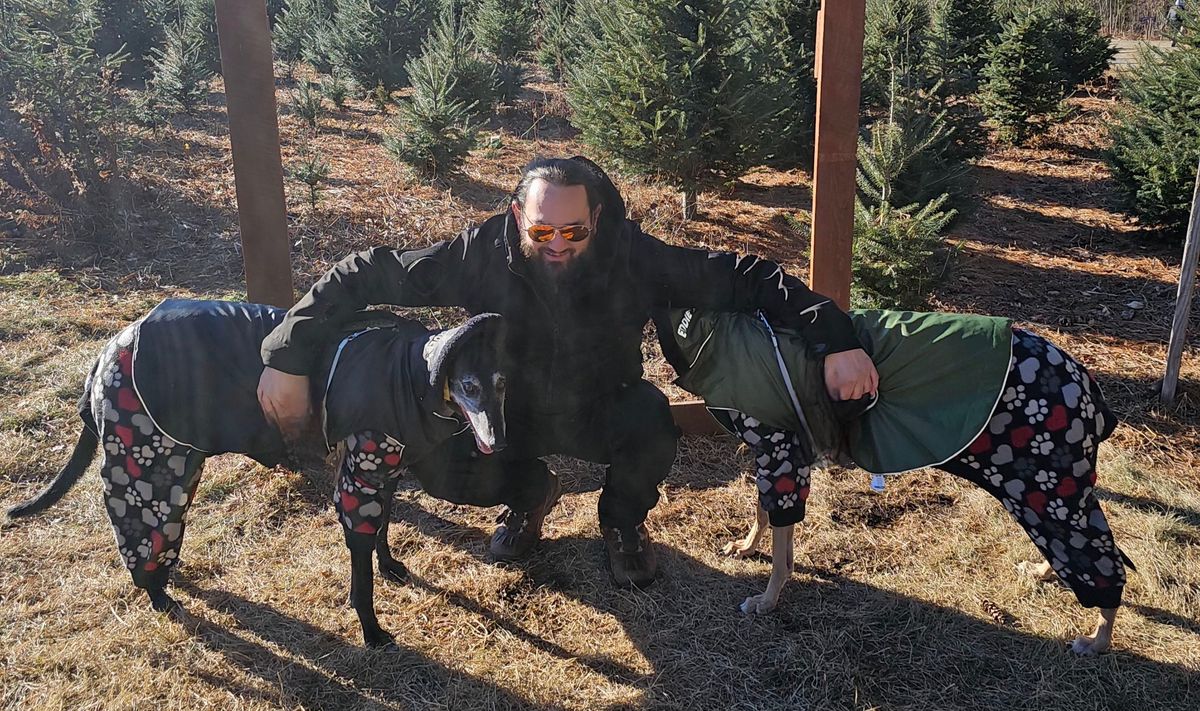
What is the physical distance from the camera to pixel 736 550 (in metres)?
3.21

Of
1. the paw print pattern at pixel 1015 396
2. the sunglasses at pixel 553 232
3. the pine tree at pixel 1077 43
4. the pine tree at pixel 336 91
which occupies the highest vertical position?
the pine tree at pixel 1077 43

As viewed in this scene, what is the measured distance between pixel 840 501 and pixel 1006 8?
10412 millimetres

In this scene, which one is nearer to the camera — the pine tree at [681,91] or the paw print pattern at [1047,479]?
the paw print pattern at [1047,479]

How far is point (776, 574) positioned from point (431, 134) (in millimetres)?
5622

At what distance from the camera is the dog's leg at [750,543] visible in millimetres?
3125

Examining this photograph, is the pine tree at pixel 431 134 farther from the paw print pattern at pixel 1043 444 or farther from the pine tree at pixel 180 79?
the paw print pattern at pixel 1043 444

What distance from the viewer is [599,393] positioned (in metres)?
2.91

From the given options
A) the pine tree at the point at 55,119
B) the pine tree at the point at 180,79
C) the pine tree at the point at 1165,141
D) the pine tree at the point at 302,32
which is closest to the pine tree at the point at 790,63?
the pine tree at the point at 1165,141

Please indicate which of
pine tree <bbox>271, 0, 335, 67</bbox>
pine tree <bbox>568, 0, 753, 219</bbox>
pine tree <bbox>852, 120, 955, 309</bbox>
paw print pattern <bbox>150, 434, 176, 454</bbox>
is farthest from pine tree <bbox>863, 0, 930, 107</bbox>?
pine tree <bbox>271, 0, 335, 67</bbox>

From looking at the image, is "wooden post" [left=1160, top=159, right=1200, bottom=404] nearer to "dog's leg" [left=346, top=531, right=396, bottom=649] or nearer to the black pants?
the black pants

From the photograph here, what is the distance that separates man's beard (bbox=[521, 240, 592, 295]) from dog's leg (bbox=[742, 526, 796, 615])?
1087 mm

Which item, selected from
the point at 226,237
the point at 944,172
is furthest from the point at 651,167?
the point at 226,237

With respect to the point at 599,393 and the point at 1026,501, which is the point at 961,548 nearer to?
the point at 1026,501

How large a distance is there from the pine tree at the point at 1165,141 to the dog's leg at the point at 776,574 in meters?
5.37
